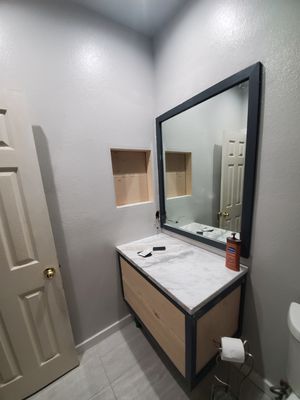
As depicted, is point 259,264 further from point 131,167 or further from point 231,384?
point 131,167

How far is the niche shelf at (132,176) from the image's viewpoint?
59.6 inches

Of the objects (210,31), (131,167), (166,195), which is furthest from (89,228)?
(210,31)

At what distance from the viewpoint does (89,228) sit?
1322 mm

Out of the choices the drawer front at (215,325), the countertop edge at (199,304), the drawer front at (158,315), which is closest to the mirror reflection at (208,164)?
the countertop edge at (199,304)

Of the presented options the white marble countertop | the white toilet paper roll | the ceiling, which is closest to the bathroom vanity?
the white marble countertop

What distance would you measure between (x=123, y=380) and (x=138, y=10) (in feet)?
8.77

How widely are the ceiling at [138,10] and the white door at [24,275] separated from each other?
926mm

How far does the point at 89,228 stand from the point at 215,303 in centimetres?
101

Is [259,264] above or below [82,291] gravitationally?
above

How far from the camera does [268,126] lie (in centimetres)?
87

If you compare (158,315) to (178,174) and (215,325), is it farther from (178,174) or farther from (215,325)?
(178,174)

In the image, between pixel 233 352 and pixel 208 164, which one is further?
pixel 208 164

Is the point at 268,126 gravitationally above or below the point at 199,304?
above

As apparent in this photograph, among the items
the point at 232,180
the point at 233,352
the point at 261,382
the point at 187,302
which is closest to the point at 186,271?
the point at 187,302
